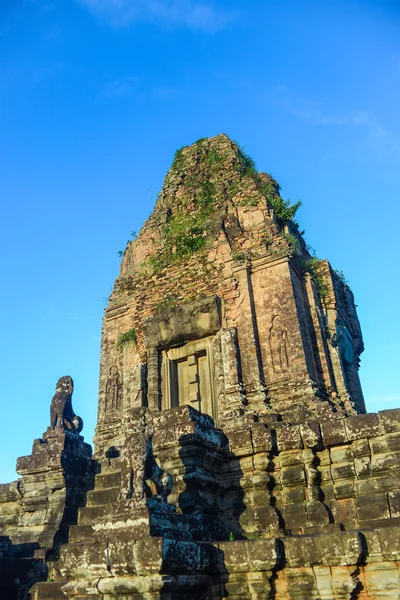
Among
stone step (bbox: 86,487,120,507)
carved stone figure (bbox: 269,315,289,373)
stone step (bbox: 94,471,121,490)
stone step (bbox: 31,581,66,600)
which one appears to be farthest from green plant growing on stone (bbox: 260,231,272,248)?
stone step (bbox: 31,581,66,600)

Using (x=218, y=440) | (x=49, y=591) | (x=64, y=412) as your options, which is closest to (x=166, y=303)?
(x=64, y=412)

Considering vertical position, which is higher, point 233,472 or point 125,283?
point 125,283

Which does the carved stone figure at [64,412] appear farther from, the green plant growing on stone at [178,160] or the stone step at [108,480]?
the green plant growing on stone at [178,160]

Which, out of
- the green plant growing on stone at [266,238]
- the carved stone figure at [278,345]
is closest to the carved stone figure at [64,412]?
the carved stone figure at [278,345]

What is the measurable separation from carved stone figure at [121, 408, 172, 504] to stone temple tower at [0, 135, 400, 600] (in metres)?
0.02

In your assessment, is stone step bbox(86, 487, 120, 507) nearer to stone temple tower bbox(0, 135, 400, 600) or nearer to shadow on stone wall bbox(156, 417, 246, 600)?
stone temple tower bbox(0, 135, 400, 600)

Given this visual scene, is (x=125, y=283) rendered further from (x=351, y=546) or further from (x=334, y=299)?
(x=351, y=546)

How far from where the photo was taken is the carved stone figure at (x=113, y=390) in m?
13.8

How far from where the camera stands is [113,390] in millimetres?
13984

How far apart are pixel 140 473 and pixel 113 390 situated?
791cm

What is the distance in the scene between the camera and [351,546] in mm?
5680

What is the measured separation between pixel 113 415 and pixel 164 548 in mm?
8397

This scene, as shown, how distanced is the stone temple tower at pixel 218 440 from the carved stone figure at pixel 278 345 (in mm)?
33

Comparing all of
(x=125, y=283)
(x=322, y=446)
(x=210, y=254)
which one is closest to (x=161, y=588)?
(x=322, y=446)
